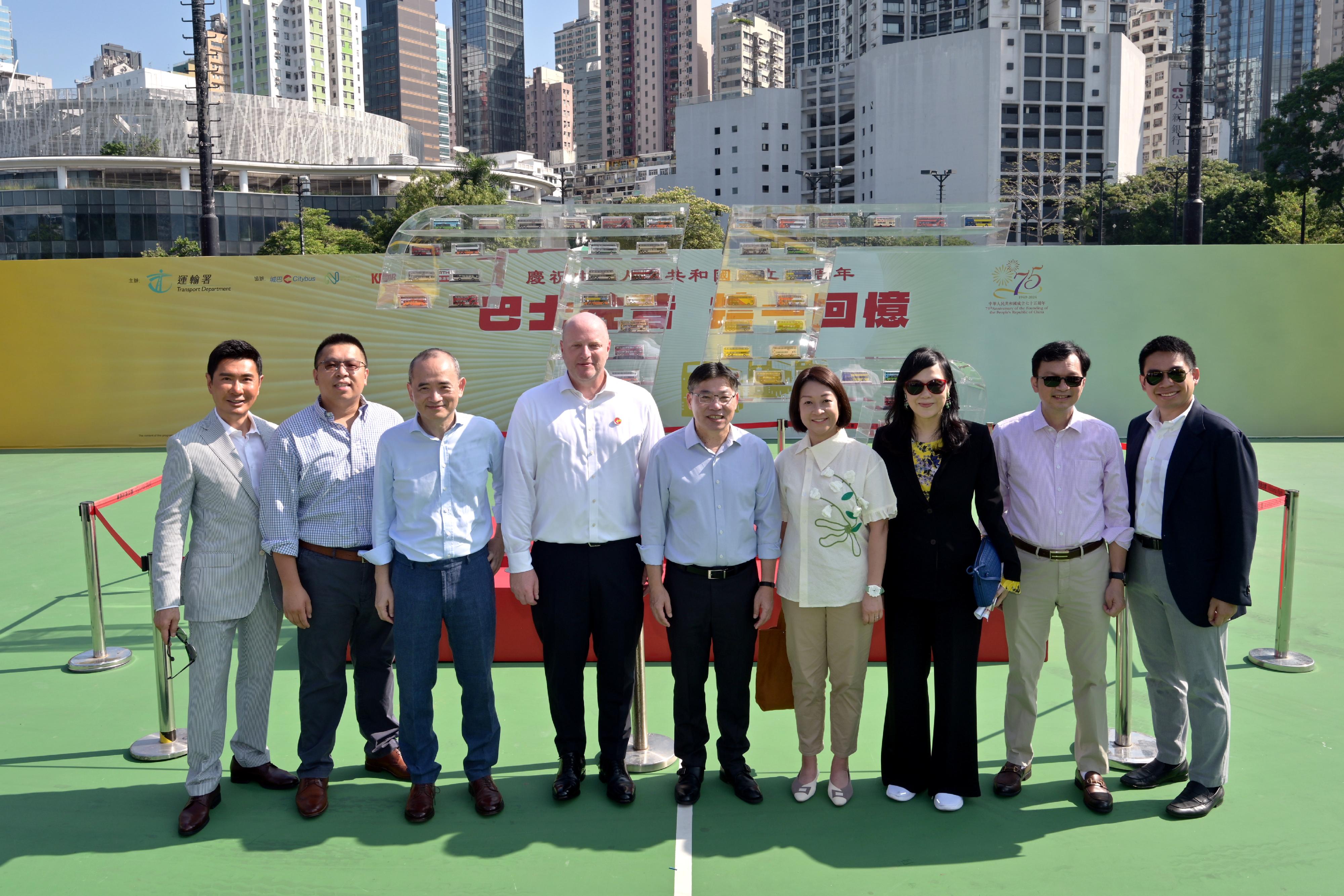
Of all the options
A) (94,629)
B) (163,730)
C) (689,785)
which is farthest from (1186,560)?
(94,629)

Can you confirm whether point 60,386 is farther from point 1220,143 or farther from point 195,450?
point 1220,143

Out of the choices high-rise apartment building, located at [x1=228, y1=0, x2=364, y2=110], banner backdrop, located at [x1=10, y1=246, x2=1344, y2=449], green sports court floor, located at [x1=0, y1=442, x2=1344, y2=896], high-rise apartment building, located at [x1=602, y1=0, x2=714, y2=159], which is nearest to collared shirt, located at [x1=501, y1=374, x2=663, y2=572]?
green sports court floor, located at [x1=0, y1=442, x2=1344, y2=896]

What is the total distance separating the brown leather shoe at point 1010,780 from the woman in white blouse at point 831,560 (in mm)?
514

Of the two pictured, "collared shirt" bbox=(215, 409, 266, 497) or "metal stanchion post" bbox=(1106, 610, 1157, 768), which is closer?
"collared shirt" bbox=(215, 409, 266, 497)

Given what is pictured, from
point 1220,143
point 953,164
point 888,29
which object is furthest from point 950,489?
point 1220,143

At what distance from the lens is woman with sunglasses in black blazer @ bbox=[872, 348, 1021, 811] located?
305cm

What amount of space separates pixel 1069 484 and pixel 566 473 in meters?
1.67

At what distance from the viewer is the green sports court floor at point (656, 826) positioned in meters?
2.81

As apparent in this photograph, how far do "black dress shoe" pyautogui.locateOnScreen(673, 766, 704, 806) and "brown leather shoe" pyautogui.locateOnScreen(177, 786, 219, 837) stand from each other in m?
1.57

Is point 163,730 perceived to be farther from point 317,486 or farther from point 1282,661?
point 1282,661

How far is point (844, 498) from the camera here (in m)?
3.09

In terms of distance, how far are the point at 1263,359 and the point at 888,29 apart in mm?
79072

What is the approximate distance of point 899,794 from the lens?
324 cm

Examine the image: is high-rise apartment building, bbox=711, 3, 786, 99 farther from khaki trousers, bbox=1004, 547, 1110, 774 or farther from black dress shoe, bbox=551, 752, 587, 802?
black dress shoe, bbox=551, 752, 587, 802
